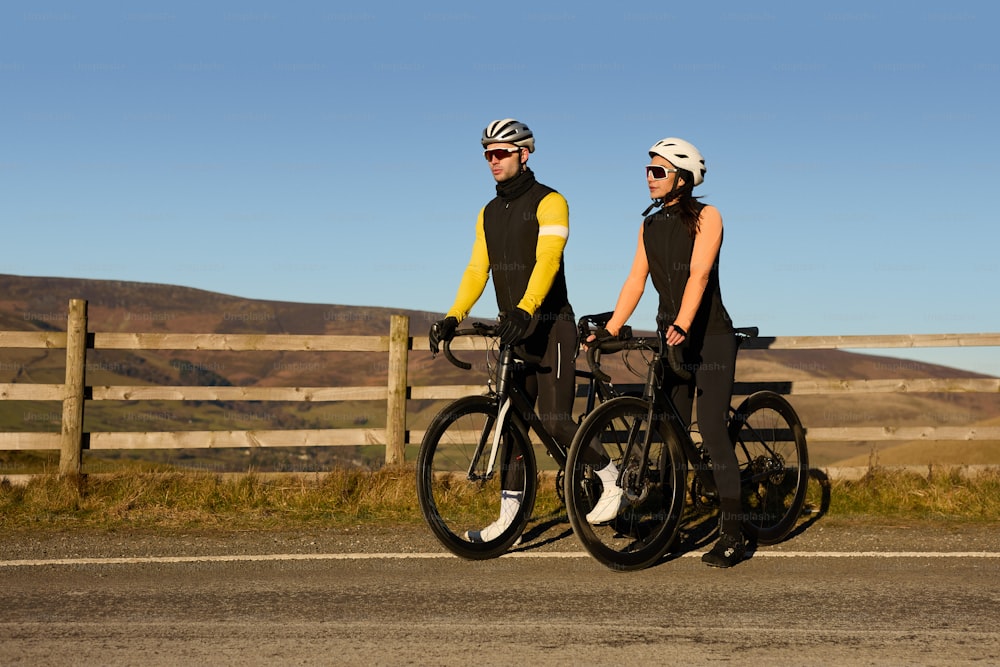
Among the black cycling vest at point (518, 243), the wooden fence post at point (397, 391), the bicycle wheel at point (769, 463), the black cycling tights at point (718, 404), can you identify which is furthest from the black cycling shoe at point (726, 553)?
the wooden fence post at point (397, 391)

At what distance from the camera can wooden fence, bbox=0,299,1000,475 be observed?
10250mm

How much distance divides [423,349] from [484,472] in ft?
14.2

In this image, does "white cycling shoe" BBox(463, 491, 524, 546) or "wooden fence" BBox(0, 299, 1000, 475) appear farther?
"wooden fence" BBox(0, 299, 1000, 475)

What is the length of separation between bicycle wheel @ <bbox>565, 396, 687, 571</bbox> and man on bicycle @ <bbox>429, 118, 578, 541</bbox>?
0.30 meters

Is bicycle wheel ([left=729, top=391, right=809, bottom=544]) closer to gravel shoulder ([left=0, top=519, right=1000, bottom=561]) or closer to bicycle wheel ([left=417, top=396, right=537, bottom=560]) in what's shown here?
gravel shoulder ([left=0, top=519, right=1000, bottom=561])

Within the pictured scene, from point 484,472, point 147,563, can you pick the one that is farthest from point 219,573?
point 484,472

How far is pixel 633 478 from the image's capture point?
19.6ft

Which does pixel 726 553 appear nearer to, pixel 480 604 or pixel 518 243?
pixel 480 604

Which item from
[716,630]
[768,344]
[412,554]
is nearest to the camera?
[716,630]

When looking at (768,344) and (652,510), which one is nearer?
(652,510)

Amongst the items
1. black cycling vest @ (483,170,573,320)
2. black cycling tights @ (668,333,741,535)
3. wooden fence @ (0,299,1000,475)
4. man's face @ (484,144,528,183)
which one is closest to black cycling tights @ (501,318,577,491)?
black cycling vest @ (483,170,573,320)

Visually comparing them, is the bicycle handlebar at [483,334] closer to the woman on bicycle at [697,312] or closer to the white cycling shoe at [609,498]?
the woman on bicycle at [697,312]

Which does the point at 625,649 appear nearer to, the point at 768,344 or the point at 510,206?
the point at 510,206

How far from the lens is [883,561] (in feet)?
20.3
